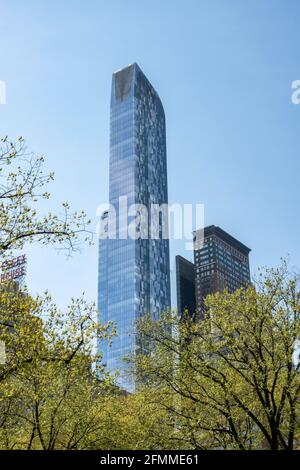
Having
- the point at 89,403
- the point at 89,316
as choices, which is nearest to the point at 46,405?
the point at 89,403

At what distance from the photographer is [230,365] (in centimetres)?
3231

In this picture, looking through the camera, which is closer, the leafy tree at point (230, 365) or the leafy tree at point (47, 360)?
the leafy tree at point (47, 360)

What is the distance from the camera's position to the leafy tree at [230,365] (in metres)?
31.4

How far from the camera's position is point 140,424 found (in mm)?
37469

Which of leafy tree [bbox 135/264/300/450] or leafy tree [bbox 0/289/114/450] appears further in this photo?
leafy tree [bbox 135/264/300/450]

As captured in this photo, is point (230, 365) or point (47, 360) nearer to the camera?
point (47, 360)

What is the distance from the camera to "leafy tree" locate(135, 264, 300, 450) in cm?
3142

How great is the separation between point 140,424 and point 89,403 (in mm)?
3715
